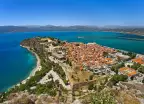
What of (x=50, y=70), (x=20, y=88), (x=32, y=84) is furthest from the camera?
(x=50, y=70)

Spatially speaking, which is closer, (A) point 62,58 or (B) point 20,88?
(B) point 20,88

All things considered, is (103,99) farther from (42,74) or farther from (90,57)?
(90,57)

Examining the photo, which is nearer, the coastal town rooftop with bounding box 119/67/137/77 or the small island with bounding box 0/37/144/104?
the small island with bounding box 0/37/144/104

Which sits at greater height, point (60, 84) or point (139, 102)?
point (139, 102)

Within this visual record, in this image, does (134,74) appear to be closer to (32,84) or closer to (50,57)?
(32,84)

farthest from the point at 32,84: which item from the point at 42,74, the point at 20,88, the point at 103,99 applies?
the point at 103,99

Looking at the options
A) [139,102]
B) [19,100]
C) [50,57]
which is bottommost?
[50,57]

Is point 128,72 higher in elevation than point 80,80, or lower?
higher

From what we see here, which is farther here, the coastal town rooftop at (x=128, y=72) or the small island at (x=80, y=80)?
the coastal town rooftop at (x=128, y=72)

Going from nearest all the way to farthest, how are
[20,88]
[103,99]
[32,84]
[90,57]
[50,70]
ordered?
[103,99], [20,88], [32,84], [50,70], [90,57]

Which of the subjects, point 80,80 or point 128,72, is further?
point 128,72
